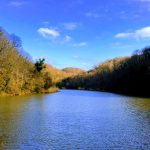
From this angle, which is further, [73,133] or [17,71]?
[17,71]

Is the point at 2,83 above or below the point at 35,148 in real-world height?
above

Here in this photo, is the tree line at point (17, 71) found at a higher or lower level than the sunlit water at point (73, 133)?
higher

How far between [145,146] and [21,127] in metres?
12.2

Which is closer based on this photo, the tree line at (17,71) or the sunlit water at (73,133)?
the sunlit water at (73,133)

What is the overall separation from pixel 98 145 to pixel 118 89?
12535 centimetres

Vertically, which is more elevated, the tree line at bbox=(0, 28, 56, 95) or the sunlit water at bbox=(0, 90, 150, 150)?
the tree line at bbox=(0, 28, 56, 95)

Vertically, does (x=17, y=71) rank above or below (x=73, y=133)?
above

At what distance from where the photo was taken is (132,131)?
103 ft

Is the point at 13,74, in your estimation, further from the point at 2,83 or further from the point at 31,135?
the point at 31,135

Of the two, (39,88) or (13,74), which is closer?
(13,74)

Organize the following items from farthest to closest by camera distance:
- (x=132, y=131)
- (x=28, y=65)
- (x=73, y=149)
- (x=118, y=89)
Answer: (x=118, y=89), (x=28, y=65), (x=132, y=131), (x=73, y=149)

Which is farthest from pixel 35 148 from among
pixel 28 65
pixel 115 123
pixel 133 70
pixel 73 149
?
pixel 133 70

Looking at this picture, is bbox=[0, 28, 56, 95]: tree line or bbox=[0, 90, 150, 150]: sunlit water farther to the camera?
bbox=[0, 28, 56, 95]: tree line

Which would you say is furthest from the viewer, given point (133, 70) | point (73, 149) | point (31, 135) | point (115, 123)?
point (133, 70)
